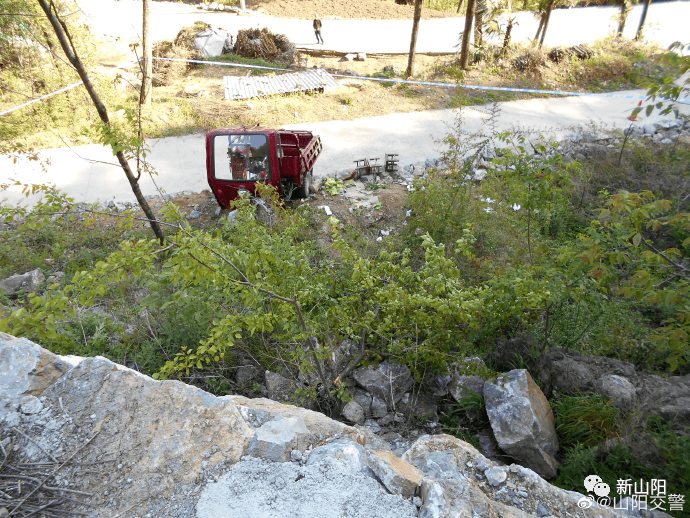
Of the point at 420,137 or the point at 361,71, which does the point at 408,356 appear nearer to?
the point at 420,137

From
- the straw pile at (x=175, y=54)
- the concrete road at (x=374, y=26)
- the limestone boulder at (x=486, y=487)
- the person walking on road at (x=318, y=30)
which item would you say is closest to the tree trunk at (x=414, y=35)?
the concrete road at (x=374, y=26)

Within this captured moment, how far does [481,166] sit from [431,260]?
23.8 ft

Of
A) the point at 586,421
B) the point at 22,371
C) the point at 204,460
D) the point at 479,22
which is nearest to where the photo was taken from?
the point at 204,460

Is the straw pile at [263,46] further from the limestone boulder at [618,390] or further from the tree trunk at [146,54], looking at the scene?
the limestone boulder at [618,390]

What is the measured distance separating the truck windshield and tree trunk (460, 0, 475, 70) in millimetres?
9824

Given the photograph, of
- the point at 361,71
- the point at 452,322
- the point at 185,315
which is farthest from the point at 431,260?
the point at 361,71

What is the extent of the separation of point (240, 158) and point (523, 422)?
6240 mm

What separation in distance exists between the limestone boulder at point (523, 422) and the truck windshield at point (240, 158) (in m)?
5.54

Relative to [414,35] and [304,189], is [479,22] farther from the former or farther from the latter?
[304,189]

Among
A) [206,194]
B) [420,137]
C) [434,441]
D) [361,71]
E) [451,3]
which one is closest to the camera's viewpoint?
[434,441]

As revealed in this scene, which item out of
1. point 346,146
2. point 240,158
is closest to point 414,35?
point 346,146

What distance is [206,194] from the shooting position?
9.62m

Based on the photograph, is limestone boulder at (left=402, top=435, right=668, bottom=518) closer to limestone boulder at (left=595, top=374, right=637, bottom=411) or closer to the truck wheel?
limestone boulder at (left=595, top=374, right=637, bottom=411)

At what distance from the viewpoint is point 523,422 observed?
3779 mm
